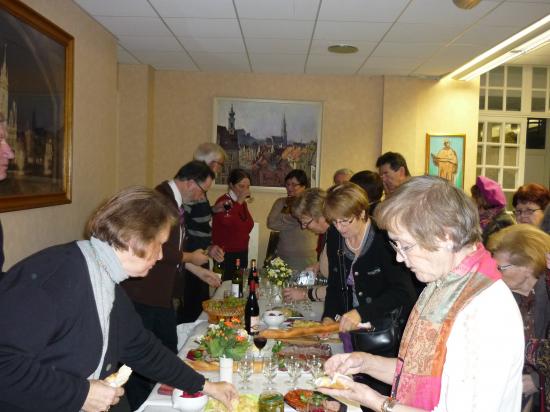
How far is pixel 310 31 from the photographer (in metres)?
4.64

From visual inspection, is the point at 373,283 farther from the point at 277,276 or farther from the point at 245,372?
the point at 277,276

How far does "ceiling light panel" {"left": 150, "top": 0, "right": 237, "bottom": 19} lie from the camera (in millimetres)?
3965

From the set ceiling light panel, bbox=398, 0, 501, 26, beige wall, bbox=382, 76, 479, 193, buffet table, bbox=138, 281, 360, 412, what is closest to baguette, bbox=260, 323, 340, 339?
buffet table, bbox=138, 281, 360, 412

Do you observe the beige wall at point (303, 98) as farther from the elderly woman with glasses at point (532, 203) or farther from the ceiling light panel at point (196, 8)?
the elderly woman with glasses at point (532, 203)

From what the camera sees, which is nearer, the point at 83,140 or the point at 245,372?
the point at 245,372

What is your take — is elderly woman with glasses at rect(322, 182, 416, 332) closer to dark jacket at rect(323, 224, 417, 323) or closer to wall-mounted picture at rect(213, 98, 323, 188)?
dark jacket at rect(323, 224, 417, 323)

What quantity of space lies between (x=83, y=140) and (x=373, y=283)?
2905mm

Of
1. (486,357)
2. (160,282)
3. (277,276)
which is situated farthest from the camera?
(277,276)

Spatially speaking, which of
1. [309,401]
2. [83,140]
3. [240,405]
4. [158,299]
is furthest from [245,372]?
[83,140]

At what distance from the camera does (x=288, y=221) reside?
454 centimetres

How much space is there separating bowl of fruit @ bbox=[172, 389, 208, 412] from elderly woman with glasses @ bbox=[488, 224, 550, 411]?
54.8 inches

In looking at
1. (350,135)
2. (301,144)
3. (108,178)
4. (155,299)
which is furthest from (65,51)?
(350,135)

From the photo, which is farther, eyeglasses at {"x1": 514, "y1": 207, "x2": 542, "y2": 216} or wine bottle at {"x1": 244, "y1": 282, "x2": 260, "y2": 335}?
eyeglasses at {"x1": 514, "y1": 207, "x2": 542, "y2": 216}

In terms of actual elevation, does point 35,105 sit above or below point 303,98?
below
